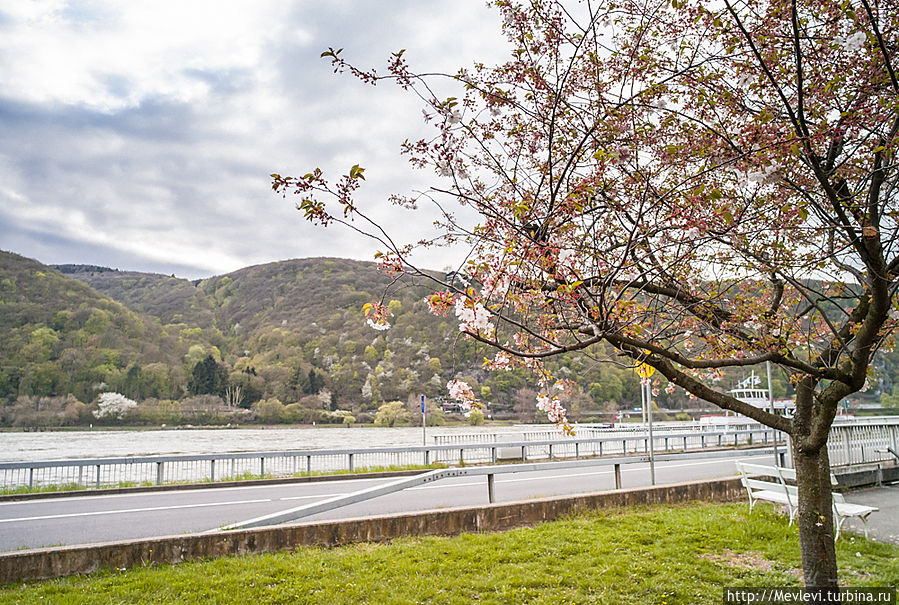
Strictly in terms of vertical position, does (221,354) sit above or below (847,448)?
above

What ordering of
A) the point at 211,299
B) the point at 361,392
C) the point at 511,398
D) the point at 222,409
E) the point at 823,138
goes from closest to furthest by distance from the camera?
the point at 823,138 → the point at 511,398 → the point at 222,409 → the point at 361,392 → the point at 211,299

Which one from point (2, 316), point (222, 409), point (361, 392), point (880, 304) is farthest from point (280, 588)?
point (2, 316)

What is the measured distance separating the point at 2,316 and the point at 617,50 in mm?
84393

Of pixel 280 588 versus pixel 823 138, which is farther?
pixel 280 588

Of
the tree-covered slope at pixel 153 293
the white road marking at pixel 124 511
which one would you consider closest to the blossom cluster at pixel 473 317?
the white road marking at pixel 124 511

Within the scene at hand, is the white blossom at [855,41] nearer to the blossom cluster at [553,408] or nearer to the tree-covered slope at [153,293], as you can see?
the blossom cluster at [553,408]

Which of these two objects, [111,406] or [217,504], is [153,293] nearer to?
[111,406]

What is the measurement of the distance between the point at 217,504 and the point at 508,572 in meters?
7.77

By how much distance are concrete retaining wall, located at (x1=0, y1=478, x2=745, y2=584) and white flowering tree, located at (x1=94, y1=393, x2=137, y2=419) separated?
66.5m

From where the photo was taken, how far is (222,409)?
6725cm

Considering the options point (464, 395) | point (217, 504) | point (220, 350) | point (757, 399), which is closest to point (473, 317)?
point (464, 395)

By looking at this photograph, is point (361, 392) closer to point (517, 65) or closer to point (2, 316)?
point (2, 316)

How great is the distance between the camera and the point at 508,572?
5203 mm

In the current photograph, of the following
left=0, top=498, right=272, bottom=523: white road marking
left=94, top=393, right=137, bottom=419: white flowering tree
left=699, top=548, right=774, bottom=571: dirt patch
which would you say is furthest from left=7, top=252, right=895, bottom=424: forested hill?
left=699, top=548, right=774, bottom=571: dirt patch
